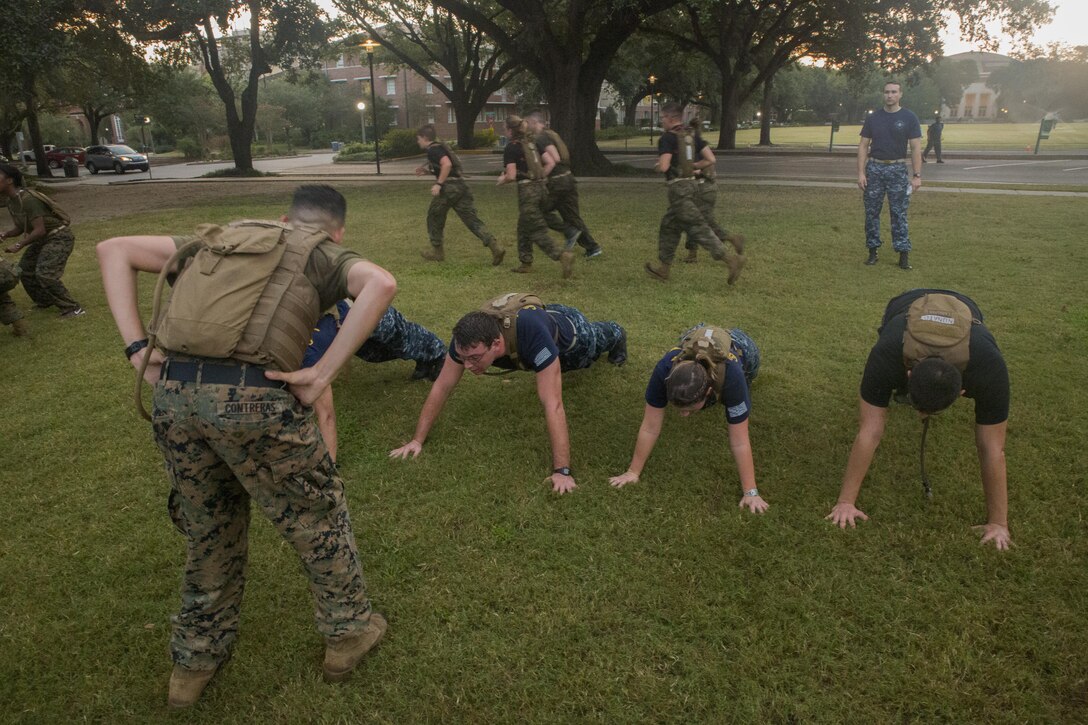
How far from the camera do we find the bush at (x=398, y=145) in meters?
43.5

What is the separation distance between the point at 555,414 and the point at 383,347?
1.83 metres

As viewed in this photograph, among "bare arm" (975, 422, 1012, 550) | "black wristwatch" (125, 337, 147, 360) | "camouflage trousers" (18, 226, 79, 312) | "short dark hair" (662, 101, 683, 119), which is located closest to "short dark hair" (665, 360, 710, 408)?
"bare arm" (975, 422, 1012, 550)

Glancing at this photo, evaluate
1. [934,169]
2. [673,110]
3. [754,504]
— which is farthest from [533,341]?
[934,169]

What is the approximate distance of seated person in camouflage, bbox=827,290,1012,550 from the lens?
291cm

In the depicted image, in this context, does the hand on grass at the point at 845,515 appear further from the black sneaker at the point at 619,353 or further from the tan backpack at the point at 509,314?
the black sneaker at the point at 619,353

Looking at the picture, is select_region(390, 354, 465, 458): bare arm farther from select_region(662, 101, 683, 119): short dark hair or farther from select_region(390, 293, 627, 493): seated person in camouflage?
select_region(662, 101, 683, 119): short dark hair

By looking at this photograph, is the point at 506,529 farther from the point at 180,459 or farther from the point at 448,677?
the point at 180,459

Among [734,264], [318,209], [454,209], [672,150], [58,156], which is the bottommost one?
[734,264]

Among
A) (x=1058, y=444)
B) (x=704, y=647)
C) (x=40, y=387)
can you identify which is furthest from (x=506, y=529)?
(x=40, y=387)

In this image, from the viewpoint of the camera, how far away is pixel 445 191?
9.76 m

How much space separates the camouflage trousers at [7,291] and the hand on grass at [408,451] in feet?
16.6

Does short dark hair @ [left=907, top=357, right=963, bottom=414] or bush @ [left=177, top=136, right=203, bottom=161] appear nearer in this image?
short dark hair @ [left=907, top=357, right=963, bottom=414]

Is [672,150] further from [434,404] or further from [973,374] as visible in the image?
[973,374]

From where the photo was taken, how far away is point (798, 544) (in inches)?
140
